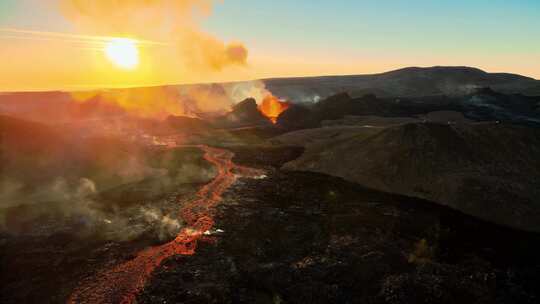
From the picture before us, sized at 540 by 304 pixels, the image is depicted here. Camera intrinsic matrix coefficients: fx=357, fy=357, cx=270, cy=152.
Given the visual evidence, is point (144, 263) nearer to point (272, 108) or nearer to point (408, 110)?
point (272, 108)

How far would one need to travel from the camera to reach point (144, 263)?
23109mm

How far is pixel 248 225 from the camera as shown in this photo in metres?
29.6

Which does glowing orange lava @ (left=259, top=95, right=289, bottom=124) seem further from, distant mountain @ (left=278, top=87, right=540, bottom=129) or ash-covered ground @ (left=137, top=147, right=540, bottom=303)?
ash-covered ground @ (left=137, top=147, right=540, bottom=303)

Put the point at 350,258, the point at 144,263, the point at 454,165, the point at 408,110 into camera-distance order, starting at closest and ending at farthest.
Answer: the point at 144,263
the point at 350,258
the point at 454,165
the point at 408,110

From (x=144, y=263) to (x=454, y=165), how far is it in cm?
3468

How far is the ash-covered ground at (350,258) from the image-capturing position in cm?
2006

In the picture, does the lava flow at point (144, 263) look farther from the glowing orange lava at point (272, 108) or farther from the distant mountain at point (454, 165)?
the glowing orange lava at point (272, 108)

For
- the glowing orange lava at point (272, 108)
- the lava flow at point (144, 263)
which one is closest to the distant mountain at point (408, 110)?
the glowing orange lava at point (272, 108)

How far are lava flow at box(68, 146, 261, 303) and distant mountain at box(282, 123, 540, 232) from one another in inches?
735

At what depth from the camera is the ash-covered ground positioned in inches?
790

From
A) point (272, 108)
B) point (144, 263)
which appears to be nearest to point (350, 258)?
point (144, 263)

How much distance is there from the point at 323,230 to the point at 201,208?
11800mm

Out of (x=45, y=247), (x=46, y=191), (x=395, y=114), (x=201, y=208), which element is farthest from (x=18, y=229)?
(x=395, y=114)

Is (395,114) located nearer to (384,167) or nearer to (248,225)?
(384,167)
